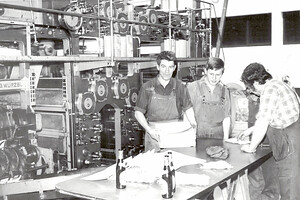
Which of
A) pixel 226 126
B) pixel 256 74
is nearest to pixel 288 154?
pixel 256 74

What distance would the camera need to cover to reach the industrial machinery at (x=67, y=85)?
4.18m

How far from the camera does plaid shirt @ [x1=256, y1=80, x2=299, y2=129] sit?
3.29 m

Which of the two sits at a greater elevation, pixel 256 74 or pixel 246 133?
pixel 256 74

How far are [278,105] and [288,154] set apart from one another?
49 cm

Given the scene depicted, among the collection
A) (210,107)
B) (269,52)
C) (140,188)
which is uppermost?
(269,52)

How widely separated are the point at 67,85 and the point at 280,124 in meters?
2.70

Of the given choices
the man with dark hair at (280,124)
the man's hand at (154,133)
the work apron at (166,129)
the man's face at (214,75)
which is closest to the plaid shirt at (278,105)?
the man with dark hair at (280,124)

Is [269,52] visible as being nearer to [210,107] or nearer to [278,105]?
[210,107]

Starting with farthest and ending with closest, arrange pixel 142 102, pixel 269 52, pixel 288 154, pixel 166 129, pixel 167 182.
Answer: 1. pixel 269 52
2. pixel 142 102
3. pixel 166 129
4. pixel 288 154
5. pixel 167 182

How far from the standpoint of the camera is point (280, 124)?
3.38 metres

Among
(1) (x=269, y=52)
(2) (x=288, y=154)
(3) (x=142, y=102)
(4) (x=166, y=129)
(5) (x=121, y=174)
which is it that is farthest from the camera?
(1) (x=269, y=52)

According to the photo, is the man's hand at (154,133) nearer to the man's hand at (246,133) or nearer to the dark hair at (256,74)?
the man's hand at (246,133)

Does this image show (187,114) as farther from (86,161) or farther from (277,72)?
(277,72)

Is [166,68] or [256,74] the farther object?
[166,68]
